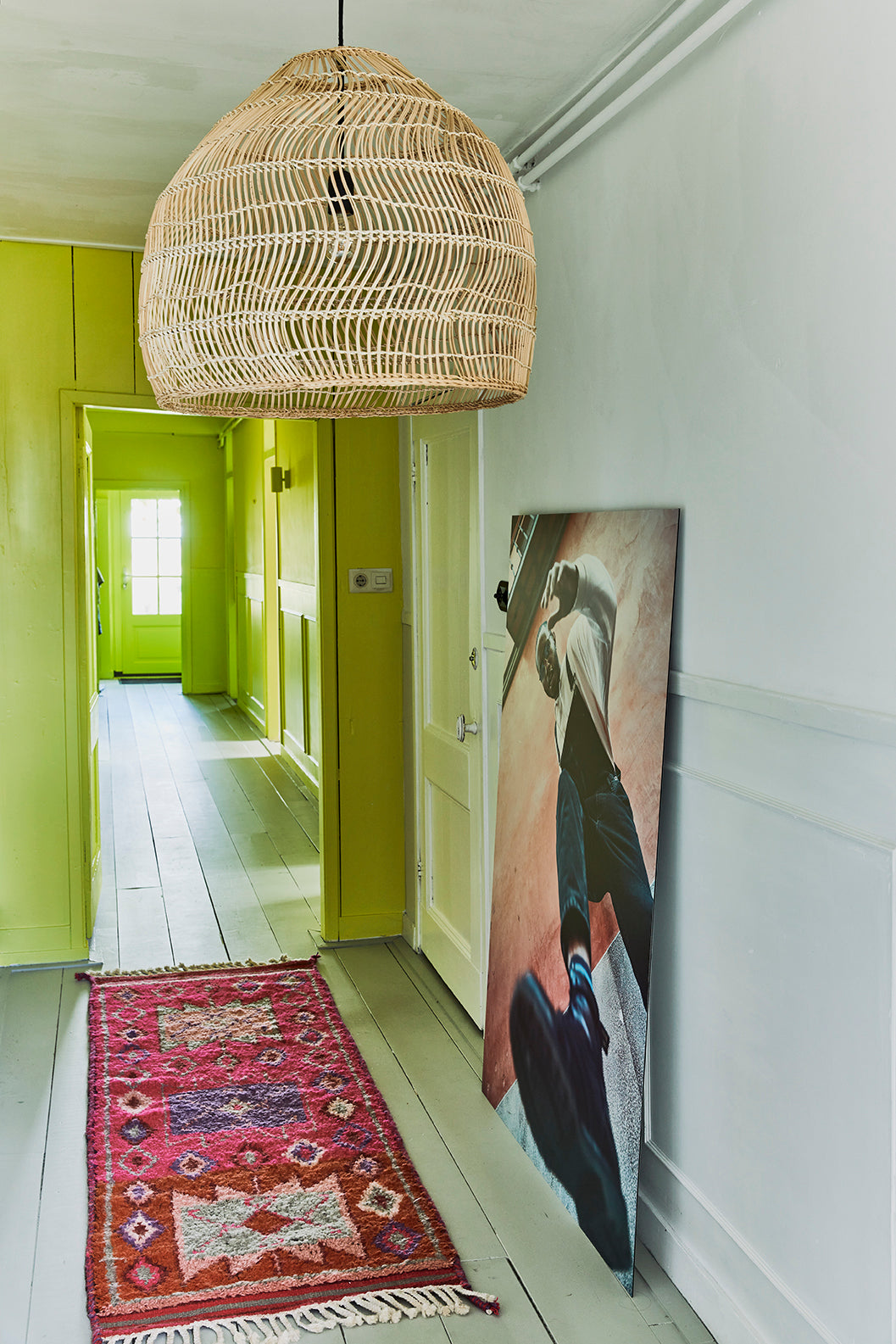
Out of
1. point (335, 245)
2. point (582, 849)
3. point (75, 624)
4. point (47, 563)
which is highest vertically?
point (335, 245)

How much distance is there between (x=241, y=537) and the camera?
1123cm

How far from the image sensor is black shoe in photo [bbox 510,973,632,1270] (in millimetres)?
2498

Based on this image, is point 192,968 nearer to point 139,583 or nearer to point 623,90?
point 623,90

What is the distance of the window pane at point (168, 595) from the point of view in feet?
45.1

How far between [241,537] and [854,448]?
9849 mm

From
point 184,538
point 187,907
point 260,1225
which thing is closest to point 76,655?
point 187,907

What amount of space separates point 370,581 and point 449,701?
781 millimetres

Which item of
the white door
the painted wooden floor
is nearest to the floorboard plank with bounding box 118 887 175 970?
the painted wooden floor

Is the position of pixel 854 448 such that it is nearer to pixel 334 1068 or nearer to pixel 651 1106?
pixel 651 1106

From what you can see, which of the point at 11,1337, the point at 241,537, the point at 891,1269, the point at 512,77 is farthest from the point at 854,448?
the point at 241,537

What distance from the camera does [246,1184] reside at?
9.34ft

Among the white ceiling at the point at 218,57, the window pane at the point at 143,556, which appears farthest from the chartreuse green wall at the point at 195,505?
the white ceiling at the point at 218,57

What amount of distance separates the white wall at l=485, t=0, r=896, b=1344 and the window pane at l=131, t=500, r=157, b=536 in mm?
11534

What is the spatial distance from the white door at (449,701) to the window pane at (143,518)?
32.7 feet
